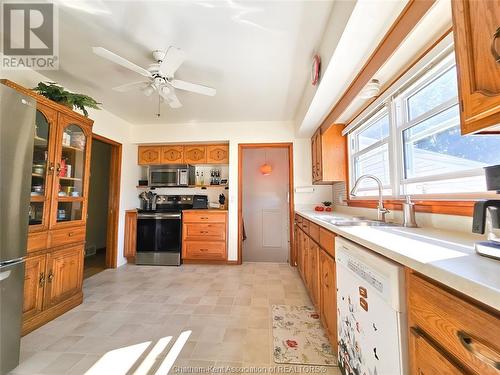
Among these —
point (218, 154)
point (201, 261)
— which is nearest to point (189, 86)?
point (218, 154)

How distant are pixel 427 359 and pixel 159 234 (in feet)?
11.9

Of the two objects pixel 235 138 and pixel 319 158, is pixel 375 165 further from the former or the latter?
pixel 235 138

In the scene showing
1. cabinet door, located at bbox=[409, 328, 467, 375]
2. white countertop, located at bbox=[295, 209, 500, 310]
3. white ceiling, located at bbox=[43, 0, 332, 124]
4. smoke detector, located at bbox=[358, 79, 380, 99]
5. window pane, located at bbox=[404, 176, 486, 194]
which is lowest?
cabinet door, located at bbox=[409, 328, 467, 375]

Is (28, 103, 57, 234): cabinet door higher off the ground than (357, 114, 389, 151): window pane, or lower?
lower

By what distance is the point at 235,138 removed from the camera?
3764mm

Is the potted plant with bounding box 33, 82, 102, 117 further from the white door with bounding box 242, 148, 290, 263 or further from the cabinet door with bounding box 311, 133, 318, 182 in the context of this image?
the white door with bounding box 242, 148, 290, 263

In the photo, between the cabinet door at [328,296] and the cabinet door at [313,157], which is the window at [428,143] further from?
the cabinet door at [313,157]

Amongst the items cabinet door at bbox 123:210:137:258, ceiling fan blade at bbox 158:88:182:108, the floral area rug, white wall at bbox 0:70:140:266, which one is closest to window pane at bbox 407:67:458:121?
the floral area rug

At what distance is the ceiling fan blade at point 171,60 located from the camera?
1.60 metres

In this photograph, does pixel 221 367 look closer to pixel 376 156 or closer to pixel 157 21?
pixel 376 156

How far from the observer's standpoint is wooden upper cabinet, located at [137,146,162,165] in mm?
3988

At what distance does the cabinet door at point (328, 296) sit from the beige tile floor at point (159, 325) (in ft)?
0.76

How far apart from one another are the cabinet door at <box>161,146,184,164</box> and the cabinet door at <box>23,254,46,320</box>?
240 cm

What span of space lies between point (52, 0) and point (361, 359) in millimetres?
2858
